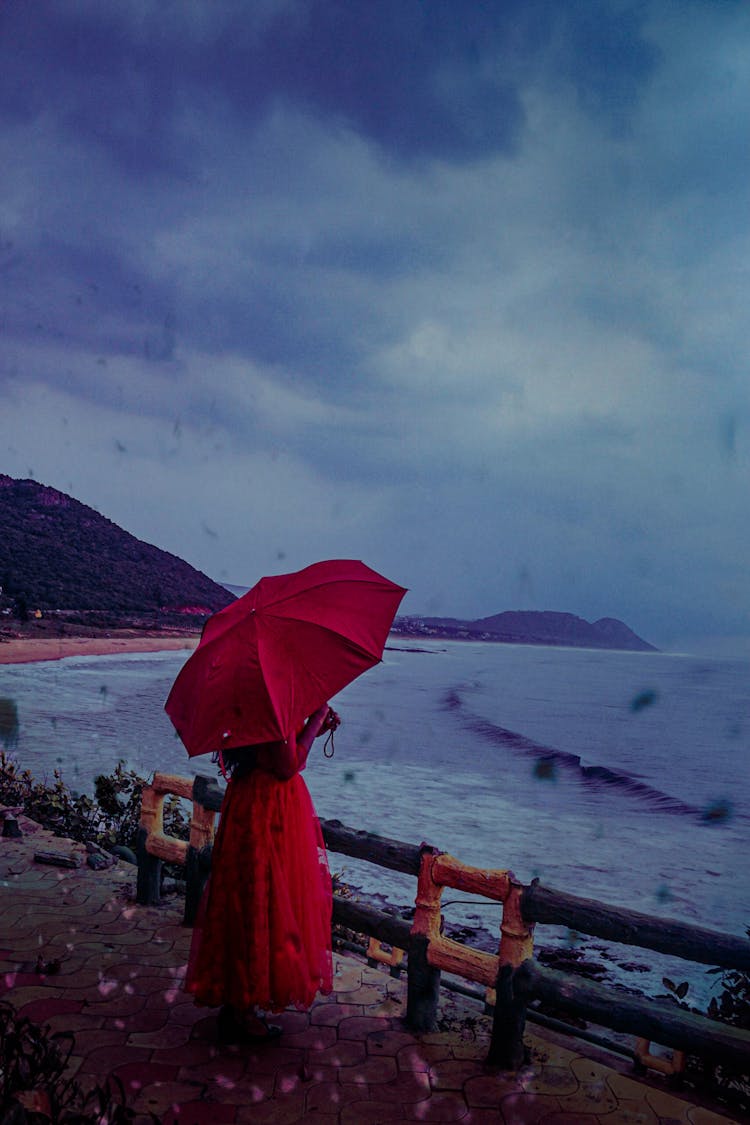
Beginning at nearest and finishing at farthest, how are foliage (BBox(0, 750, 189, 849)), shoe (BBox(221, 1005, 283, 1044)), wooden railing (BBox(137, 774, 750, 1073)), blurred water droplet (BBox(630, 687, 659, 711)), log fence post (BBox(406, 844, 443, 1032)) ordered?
1. wooden railing (BBox(137, 774, 750, 1073))
2. shoe (BBox(221, 1005, 283, 1044))
3. log fence post (BBox(406, 844, 443, 1032))
4. foliage (BBox(0, 750, 189, 849))
5. blurred water droplet (BBox(630, 687, 659, 711))

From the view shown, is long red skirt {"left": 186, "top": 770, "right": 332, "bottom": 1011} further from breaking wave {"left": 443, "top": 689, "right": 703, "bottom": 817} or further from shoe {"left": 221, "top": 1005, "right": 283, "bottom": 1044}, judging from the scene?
breaking wave {"left": 443, "top": 689, "right": 703, "bottom": 817}

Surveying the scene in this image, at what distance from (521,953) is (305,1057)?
1.21m

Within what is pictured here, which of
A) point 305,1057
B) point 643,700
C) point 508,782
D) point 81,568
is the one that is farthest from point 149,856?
point 643,700

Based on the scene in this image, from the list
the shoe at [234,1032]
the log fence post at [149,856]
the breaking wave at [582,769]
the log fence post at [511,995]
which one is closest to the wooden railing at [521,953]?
the log fence post at [511,995]

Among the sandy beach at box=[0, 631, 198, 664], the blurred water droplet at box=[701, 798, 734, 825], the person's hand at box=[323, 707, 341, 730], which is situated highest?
the person's hand at box=[323, 707, 341, 730]

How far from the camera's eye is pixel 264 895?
3.81 meters

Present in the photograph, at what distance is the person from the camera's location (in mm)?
3788

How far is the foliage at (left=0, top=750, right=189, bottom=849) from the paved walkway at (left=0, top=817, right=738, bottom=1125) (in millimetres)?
2832

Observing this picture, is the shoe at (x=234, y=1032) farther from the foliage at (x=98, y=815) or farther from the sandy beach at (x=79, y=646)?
the sandy beach at (x=79, y=646)

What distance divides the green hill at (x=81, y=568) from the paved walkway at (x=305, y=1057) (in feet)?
132

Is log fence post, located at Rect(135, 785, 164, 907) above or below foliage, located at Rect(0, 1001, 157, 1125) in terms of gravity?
below

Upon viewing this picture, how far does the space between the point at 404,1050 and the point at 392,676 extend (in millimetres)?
52936

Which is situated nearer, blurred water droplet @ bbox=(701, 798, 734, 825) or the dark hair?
the dark hair

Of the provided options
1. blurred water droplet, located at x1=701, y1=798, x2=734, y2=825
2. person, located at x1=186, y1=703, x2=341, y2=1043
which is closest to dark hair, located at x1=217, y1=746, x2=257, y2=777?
person, located at x1=186, y1=703, x2=341, y2=1043
